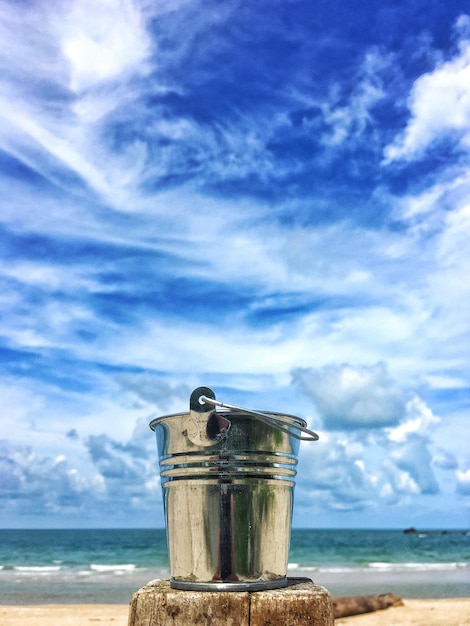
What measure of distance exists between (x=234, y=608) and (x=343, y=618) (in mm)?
9314

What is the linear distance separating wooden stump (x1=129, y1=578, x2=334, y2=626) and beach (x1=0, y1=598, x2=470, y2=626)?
8.12m

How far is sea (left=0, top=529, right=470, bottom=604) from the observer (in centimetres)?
1634

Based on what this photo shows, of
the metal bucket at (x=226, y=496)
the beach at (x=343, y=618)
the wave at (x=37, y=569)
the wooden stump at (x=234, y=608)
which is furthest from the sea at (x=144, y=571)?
the metal bucket at (x=226, y=496)

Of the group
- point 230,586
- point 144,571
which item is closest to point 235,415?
point 230,586

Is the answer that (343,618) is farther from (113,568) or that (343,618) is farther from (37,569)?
(37,569)

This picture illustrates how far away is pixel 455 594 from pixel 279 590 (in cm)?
1614

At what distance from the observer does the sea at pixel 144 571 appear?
53.6 feet

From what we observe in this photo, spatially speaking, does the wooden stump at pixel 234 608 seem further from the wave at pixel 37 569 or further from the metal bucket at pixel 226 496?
the wave at pixel 37 569

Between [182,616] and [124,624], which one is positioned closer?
[182,616]

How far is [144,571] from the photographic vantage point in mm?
24422

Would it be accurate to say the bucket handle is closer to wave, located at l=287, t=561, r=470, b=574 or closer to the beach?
the beach

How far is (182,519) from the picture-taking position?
83.6 inches

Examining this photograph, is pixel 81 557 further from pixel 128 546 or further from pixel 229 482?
pixel 229 482

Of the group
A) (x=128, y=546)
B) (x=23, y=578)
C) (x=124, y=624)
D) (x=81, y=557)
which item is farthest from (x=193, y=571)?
(x=128, y=546)
